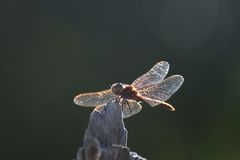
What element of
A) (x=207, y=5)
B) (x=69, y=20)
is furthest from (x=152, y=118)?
(x=207, y=5)

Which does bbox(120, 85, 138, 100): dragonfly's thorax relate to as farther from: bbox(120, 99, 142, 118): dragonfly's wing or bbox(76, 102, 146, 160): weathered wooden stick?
bbox(76, 102, 146, 160): weathered wooden stick

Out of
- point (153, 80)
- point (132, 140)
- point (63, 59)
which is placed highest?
point (153, 80)

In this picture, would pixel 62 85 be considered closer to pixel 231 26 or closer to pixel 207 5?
pixel 231 26

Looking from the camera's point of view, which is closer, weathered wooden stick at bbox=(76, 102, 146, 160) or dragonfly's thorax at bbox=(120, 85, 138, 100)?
weathered wooden stick at bbox=(76, 102, 146, 160)

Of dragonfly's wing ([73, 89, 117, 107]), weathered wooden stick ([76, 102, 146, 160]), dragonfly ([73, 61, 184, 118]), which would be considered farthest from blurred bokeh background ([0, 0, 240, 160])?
weathered wooden stick ([76, 102, 146, 160])

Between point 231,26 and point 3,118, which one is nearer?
point 3,118

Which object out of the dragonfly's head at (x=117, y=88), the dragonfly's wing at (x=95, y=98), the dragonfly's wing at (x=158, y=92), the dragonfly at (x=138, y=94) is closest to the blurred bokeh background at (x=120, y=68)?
the dragonfly at (x=138, y=94)

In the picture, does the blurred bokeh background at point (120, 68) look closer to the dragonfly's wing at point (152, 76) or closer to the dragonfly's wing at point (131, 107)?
the dragonfly's wing at point (152, 76)
